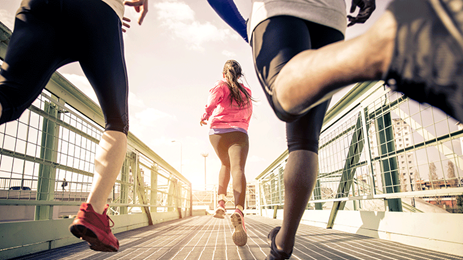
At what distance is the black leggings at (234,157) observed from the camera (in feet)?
7.28

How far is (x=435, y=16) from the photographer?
34 cm

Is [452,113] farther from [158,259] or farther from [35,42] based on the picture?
[158,259]

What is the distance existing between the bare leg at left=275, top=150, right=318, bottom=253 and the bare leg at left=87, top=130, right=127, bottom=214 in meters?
0.68

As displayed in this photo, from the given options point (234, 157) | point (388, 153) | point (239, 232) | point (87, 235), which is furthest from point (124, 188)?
point (388, 153)

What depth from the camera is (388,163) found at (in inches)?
90.0

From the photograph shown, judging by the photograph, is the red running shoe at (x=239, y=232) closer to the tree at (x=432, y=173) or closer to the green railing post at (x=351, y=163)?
the tree at (x=432, y=173)

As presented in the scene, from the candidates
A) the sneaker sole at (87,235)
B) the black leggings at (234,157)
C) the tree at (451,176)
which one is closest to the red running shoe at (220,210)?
the black leggings at (234,157)

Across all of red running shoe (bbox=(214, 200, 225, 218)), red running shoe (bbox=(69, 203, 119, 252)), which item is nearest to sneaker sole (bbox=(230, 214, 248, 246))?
red running shoe (bbox=(214, 200, 225, 218))

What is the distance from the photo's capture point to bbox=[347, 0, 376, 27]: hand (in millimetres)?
979

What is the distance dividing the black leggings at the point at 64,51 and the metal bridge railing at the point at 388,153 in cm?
119

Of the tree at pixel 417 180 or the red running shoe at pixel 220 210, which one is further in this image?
the red running shoe at pixel 220 210

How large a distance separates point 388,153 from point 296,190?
5.43ft

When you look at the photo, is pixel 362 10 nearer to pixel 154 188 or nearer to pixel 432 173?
pixel 432 173

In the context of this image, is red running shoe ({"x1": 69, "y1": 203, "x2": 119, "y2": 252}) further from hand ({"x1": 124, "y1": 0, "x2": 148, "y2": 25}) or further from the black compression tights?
hand ({"x1": 124, "y1": 0, "x2": 148, "y2": 25})
